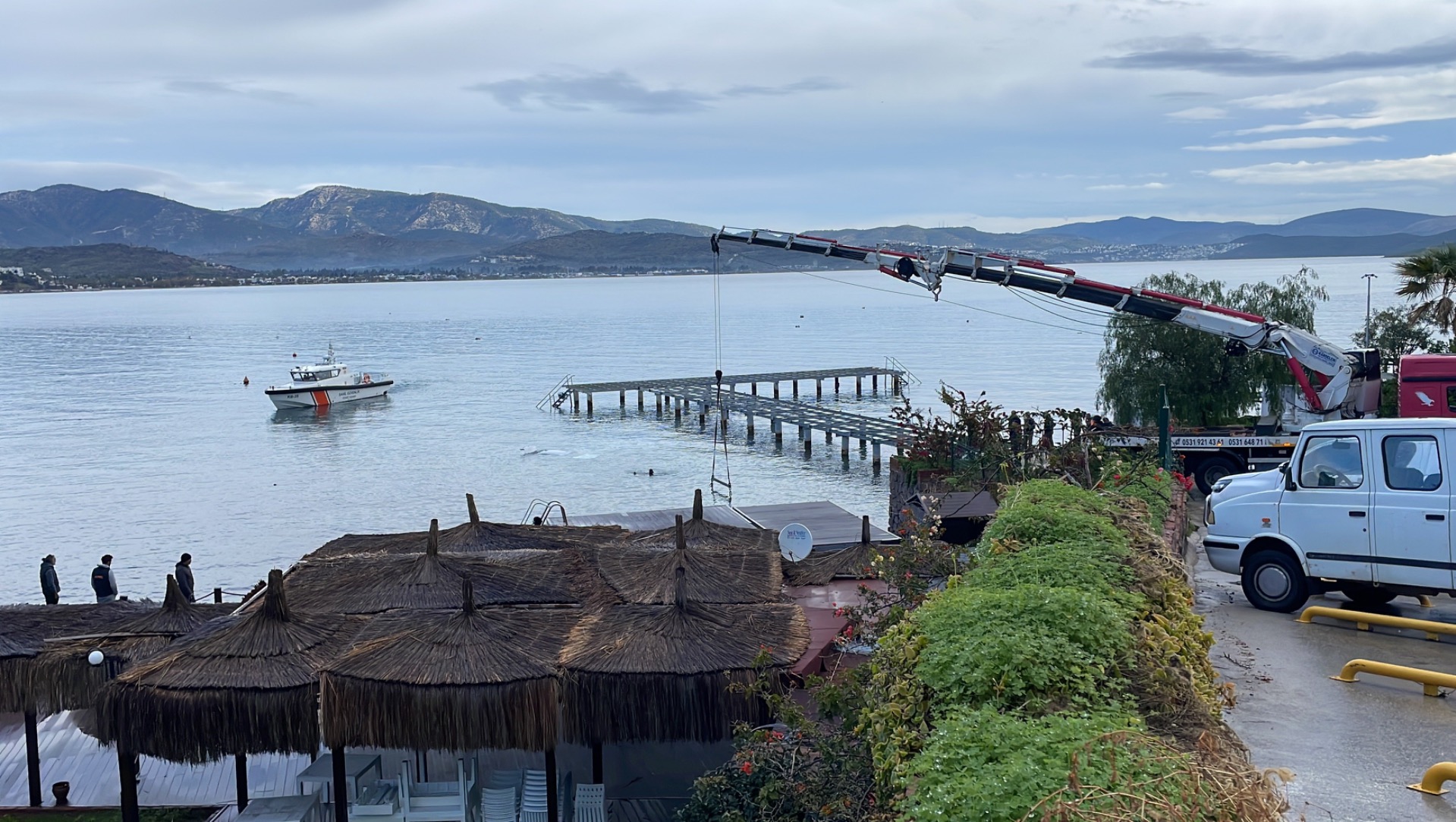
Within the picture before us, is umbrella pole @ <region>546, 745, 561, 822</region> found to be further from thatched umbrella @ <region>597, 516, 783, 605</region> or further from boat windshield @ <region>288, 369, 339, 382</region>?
boat windshield @ <region>288, 369, 339, 382</region>

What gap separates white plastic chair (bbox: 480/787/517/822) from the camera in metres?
12.7

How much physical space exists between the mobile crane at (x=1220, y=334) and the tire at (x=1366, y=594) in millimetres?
14734

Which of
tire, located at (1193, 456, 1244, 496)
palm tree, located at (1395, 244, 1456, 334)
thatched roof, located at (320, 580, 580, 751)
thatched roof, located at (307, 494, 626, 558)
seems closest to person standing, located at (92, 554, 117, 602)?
thatched roof, located at (307, 494, 626, 558)

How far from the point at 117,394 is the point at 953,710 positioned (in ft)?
318

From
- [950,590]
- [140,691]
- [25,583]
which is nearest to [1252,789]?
[950,590]

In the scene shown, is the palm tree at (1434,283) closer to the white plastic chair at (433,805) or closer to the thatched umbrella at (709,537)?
the thatched umbrella at (709,537)

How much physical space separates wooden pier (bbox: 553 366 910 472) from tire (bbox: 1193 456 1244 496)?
53.4 feet

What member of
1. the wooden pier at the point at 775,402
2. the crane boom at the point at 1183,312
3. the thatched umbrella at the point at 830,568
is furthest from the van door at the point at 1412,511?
the wooden pier at the point at 775,402

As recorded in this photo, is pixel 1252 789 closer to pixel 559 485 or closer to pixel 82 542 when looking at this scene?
pixel 82 542

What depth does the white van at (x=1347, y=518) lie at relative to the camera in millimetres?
11031

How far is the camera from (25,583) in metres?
34.7

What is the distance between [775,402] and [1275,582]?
49.8 m

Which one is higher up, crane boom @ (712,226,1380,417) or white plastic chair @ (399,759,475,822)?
crane boom @ (712,226,1380,417)

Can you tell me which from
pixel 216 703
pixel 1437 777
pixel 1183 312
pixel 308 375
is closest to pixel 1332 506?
pixel 1437 777
